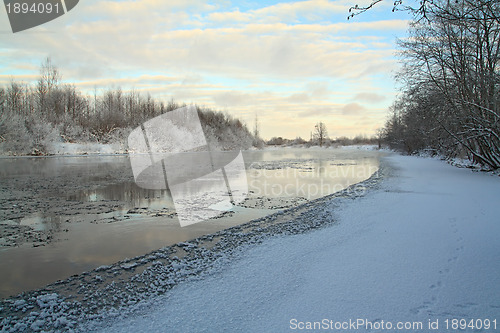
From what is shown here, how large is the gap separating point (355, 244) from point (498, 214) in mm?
4815

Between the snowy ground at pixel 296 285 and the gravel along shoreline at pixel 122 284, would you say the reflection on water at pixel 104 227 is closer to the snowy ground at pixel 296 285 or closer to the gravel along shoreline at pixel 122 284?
the gravel along shoreline at pixel 122 284

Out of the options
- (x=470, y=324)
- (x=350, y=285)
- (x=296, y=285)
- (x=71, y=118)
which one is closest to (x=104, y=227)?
(x=296, y=285)

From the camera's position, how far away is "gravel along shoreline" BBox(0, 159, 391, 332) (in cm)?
360

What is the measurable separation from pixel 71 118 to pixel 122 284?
205 feet

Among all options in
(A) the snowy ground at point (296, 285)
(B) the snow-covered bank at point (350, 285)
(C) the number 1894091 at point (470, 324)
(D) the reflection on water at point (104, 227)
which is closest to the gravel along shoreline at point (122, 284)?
(A) the snowy ground at point (296, 285)

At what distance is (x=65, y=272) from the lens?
497cm

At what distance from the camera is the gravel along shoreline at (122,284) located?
3602 mm

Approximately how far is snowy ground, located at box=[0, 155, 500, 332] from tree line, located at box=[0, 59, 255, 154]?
142 ft

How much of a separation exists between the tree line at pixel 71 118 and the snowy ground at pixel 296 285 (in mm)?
43221

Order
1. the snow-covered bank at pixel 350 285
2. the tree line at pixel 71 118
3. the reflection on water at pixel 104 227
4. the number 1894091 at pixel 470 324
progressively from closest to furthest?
1. the number 1894091 at pixel 470 324
2. the snow-covered bank at pixel 350 285
3. the reflection on water at pixel 104 227
4. the tree line at pixel 71 118

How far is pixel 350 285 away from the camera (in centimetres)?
399

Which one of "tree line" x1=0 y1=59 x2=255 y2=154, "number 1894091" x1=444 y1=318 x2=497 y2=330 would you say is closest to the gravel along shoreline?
"number 1894091" x1=444 y1=318 x2=497 y2=330

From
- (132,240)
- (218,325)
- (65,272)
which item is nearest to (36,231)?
(132,240)

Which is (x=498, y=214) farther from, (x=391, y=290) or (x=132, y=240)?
(x=132, y=240)
